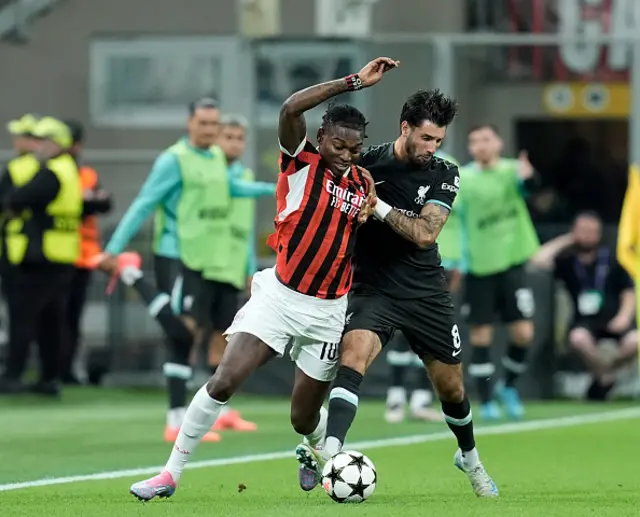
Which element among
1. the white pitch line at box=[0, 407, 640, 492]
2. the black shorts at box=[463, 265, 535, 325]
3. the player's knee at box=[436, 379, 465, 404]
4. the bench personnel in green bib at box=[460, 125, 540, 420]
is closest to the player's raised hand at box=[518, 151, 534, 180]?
the bench personnel in green bib at box=[460, 125, 540, 420]

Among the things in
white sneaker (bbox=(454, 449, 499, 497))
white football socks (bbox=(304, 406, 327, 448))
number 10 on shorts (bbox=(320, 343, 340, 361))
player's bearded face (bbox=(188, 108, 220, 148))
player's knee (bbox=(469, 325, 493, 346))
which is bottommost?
player's knee (bbox=(469, 325, 493, 346))

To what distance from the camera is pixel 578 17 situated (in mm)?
17484

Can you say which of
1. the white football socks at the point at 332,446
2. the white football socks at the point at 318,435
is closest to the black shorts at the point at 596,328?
the white football socks at the point at 318,435

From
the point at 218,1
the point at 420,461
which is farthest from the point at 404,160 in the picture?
the point at 218,1

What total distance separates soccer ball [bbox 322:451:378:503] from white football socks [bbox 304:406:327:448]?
887mm

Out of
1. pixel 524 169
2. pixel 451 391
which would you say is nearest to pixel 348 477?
pixel 451 391

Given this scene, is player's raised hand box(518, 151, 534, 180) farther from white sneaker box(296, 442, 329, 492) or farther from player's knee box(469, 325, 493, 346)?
white sneaker box(296, 442, 329, 492)

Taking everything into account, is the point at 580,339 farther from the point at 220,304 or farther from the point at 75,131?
the point at 75,131

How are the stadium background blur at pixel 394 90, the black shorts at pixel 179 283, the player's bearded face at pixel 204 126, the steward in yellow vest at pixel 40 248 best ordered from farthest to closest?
the stadium background blur at pixel 394 90, the steward in yellow vest at pixel 40 248, the black shorts at pixel 179 283, the player's bearded face at pixel 204 126

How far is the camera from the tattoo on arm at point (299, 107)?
784cm

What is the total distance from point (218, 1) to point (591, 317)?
722 centimetres

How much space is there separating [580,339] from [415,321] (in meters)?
7.91

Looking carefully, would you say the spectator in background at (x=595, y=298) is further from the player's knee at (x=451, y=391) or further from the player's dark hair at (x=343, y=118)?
the player's dark hair at (x=343, y=118)

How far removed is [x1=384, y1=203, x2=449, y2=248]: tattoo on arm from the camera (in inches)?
324
